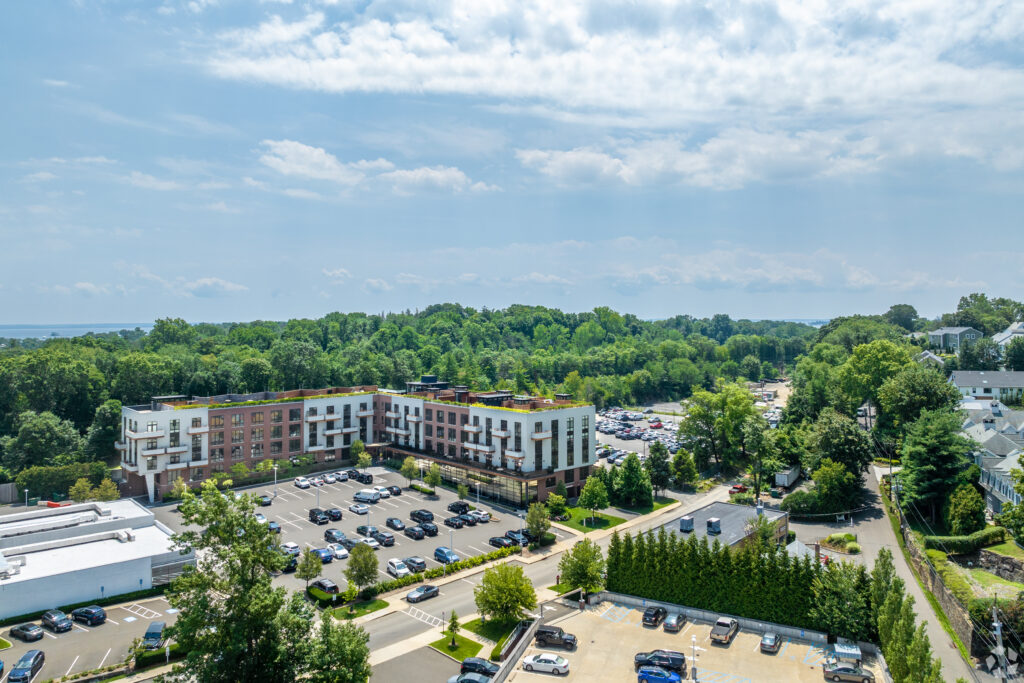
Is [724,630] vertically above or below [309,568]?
below

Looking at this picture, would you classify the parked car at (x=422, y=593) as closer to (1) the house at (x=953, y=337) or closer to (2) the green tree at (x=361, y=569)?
(2) the green tree at (x=361, y=569)

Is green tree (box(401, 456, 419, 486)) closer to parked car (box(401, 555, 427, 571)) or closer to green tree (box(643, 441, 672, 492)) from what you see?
parked car (box(401, 555, 427, 571))

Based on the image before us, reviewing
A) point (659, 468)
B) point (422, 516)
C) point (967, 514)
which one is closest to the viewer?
point (967, 514)

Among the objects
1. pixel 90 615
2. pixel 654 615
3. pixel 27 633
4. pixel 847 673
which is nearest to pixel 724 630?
pixel 654 615

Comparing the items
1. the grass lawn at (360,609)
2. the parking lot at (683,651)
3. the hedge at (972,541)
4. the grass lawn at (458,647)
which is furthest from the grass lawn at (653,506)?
the grass lawn at (458,647)

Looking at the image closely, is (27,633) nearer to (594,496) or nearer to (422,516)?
(422,516)
